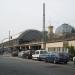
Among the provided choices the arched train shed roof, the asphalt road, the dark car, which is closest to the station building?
the arched train shed roof

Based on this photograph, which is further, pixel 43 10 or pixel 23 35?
pixel 23 35

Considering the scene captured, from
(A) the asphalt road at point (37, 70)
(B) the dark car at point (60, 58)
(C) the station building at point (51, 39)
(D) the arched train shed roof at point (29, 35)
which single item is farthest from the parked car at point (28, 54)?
(D) the arched train shed roof at point (29, 35)

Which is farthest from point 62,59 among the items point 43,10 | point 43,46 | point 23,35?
point 23,35

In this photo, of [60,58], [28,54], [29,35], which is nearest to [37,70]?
[60,58]

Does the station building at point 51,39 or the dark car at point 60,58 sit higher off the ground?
the station building at point 51,39

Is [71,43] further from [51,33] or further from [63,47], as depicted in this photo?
[51,33]

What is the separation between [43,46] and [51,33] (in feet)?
130

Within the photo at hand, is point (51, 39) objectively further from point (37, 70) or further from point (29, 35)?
point (29, 35)

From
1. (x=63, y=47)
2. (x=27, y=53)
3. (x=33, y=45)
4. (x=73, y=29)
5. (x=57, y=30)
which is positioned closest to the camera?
(x=27, y=53)

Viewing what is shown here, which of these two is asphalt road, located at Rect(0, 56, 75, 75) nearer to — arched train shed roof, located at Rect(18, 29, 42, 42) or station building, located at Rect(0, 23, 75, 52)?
station building, located at Rect(0, 23, 75, 52)

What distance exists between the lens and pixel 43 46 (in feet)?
253

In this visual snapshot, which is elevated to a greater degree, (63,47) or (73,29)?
(73,29)

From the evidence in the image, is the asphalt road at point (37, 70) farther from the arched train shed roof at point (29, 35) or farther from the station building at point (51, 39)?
the arched train shed roof at point (29, 35)

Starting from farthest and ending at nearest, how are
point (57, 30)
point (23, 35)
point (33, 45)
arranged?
point (23, 35)
point (57, 30)
point (33, 45)
